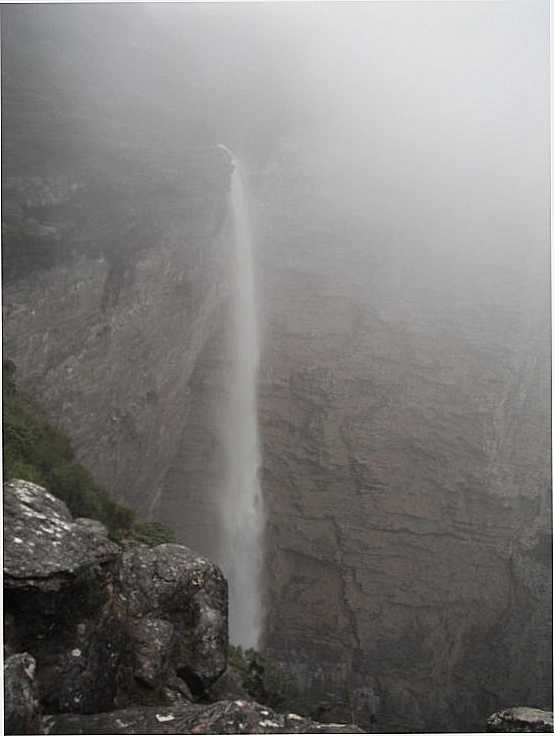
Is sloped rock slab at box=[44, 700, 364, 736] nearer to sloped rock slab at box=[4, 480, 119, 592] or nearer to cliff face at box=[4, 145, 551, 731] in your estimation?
sloped rock slab at box=[4, 480, 119, 592]

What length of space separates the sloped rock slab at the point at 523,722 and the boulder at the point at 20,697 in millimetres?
3848

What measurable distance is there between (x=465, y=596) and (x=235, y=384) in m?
6.14

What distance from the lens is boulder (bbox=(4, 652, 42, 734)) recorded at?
4.07 metres

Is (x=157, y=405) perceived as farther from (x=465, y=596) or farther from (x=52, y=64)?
(x=465, y=596)

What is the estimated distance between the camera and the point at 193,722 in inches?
176

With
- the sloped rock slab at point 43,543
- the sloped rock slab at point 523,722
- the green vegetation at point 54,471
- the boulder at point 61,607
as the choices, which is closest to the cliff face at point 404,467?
the green vegetation at point 54,471

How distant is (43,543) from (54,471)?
3051mm

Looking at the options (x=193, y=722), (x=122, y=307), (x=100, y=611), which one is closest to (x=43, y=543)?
(x=100, y=611)

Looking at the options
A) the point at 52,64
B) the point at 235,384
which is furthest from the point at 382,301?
the point at 52,64

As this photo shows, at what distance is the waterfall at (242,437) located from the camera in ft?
47.9

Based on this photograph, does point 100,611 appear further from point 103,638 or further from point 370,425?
point 370,425

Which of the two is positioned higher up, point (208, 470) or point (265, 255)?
point (265, 255)

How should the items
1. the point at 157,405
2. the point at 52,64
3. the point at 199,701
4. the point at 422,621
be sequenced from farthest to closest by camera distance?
the point at 422,621, the point at 157,405, the point at 52,64, the point at 199,701

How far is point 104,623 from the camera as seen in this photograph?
507cm
